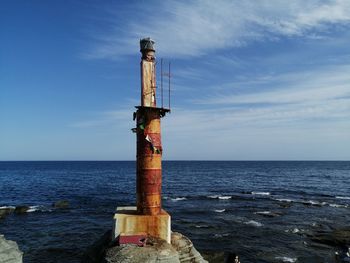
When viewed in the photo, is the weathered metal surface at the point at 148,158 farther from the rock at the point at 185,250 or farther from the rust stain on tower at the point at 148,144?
the rock at the point at 185,250

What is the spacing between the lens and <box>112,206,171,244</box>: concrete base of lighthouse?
1167 centimetres

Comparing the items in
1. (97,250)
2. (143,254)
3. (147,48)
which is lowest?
(97,250)

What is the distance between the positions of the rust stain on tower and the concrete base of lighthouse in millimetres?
372

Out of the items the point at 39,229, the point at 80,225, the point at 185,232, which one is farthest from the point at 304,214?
the point at 39,229

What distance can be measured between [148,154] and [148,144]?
1.13 feet

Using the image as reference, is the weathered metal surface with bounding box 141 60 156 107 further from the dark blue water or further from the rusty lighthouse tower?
the dark blue water

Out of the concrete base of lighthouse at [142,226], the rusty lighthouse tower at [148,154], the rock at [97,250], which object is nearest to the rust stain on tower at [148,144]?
the rusty lighthouse tower at [148,154]

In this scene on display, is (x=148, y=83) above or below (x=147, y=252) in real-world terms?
above

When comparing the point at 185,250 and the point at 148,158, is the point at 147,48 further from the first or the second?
the point at 185,250

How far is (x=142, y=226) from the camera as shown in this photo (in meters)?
11.8

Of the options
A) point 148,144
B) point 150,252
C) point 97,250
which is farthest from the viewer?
point 97,250

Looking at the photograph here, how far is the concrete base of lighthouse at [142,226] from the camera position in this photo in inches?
460

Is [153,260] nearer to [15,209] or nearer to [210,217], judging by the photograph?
[210,217]

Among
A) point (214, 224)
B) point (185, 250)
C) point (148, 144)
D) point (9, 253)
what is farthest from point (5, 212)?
point (185, 250)
